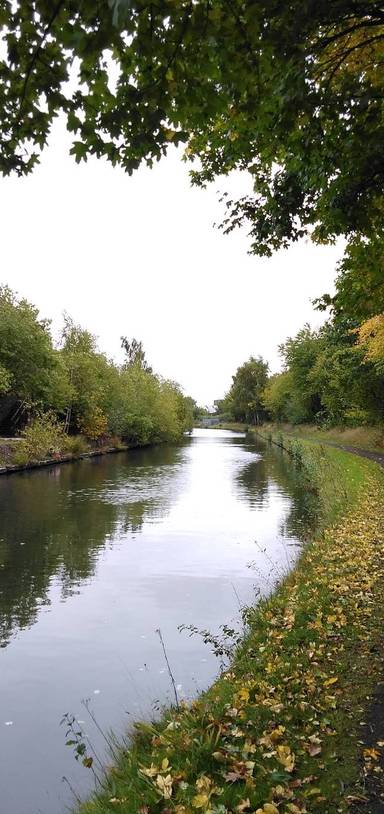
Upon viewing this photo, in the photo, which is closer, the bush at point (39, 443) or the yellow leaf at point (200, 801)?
the yellow leaf at point (200, 801)

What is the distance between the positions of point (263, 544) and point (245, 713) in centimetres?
973

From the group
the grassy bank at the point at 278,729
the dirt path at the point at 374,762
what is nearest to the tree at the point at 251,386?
the grassy bank at the point at 278,729

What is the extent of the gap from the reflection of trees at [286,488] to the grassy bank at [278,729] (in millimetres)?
8041

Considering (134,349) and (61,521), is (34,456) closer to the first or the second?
(61,521)

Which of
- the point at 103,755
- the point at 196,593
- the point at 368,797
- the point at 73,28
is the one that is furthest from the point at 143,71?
the point at 196,593

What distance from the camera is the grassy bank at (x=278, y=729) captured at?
10.9 feet

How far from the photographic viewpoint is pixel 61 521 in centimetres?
1645

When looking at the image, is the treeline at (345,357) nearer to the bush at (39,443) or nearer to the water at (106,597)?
the water at (106,597)

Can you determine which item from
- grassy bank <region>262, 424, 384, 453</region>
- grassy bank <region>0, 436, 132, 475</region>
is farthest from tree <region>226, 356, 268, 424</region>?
grassy bank <region>0, 436, 132, 475</region>

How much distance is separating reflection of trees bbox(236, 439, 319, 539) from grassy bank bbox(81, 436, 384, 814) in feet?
26.4

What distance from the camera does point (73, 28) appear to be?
305 cm

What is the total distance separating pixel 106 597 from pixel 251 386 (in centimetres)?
9853

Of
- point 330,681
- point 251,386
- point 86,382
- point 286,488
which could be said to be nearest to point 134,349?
point 251,386

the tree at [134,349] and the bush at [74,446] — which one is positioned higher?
the tree at [134,349]
